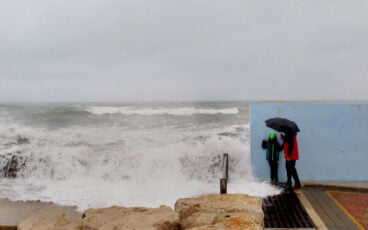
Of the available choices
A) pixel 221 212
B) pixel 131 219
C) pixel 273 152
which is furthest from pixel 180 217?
pixel 273 152

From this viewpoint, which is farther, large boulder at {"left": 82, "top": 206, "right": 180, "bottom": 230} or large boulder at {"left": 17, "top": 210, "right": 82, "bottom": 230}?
large boulder at {"left": 17, "top": 210, "right": 82, "bottom": 230}

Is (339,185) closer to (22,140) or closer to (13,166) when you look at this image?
(13,166)

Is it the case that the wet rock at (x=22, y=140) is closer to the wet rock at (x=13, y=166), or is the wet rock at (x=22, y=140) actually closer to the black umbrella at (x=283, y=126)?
the wet rock at (x=13, y=166)

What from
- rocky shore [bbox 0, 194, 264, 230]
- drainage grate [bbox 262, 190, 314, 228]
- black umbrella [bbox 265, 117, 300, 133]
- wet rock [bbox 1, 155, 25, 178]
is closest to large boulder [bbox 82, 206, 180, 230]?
rocky shore [bbox 0, 194, 264, 230]

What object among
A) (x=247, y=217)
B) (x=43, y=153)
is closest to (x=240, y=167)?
(x=247, y=217)

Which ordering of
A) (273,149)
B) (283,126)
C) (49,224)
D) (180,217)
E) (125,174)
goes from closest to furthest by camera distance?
1. (180,217)
2. (49,224)
3. (283,126)
4. (273,149)
5. (125,174)

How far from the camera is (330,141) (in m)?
7.08

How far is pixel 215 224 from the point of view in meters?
3.45

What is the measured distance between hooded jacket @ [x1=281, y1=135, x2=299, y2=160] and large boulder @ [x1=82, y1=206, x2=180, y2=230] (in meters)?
3.50

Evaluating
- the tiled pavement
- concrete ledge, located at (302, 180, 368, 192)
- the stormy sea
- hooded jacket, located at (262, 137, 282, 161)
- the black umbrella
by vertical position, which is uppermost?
the black umbrella

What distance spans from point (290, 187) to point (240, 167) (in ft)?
6.51

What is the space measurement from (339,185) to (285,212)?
80.6 inches

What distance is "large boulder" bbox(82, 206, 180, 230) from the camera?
3.69 m

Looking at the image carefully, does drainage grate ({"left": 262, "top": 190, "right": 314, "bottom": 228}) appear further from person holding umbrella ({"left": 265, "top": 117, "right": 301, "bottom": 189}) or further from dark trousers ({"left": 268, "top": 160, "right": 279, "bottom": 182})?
dark trousers ({"left": 268, "top": 160, "right": 279, "bottom": 182})
